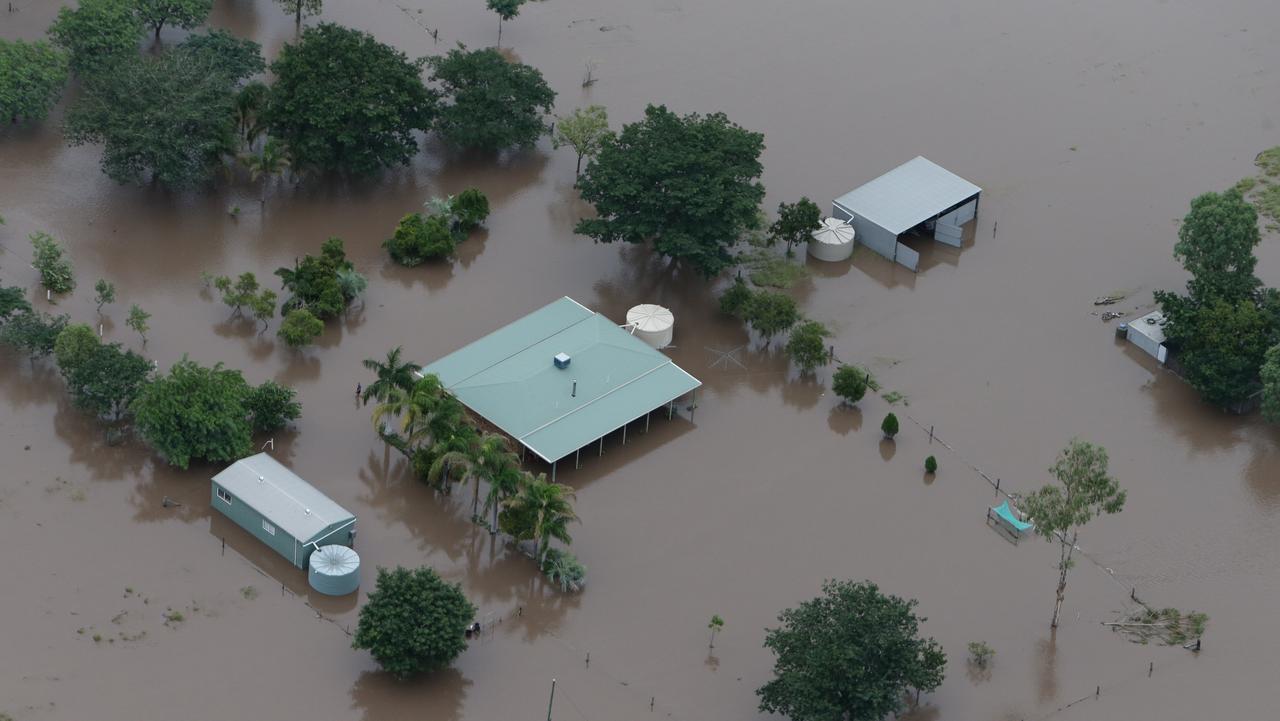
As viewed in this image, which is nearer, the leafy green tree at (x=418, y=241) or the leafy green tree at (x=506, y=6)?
the leafy green tree at (x=418, y=241)

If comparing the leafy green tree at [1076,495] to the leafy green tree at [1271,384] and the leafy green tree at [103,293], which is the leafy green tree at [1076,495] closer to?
the leafy green tree at [1271,384]

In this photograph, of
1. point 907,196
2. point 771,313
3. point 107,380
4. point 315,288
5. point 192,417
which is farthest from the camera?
point 907,196

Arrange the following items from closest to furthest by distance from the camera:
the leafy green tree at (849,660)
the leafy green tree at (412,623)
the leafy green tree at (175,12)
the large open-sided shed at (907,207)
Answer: the leafy green tree at (849,660) → the leafy green tree at (412,623) → the large open-sided shed at (907,207) → the leafy green tree at (175,12)

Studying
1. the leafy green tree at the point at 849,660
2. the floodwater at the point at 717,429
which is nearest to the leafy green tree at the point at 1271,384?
the floodwater at the point at 717,429

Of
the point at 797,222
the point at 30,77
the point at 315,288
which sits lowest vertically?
the point at 315,288

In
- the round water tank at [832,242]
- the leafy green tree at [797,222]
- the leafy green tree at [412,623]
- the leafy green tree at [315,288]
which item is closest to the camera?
the leafy green tree at [412,623]

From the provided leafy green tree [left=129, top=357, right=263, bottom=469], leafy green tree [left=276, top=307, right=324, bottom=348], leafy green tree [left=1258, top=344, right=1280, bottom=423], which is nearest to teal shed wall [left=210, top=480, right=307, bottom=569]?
leafy green tree [left=129, top=357, right=263, bottom=469]

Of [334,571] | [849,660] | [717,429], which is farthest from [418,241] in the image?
[849,660]

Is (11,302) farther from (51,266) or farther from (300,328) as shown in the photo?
(300,328)
